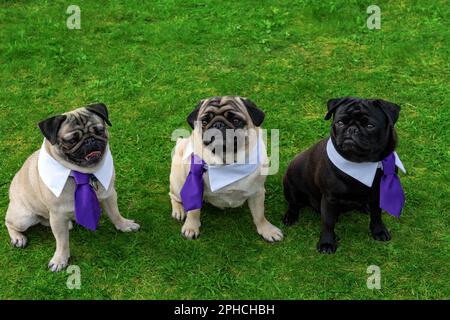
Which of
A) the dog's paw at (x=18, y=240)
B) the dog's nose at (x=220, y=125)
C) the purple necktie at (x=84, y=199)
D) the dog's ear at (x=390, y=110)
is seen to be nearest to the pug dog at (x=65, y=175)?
the purple necktie at (x=84, y=199)

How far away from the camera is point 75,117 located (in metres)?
4.45

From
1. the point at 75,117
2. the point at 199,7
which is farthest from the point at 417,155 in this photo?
the point at 199,7

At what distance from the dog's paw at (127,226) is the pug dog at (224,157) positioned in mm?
582

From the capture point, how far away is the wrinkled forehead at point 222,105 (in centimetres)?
455

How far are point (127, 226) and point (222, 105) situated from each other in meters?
1.62

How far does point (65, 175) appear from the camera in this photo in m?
4.51

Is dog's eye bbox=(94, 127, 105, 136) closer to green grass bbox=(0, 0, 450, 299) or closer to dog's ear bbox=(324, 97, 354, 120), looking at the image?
green grass bbox=(0, 0, 450, 299)

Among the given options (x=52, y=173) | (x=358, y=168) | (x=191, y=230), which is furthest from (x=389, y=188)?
(x=52, y=173)

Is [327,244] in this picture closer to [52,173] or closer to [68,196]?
[68,196]

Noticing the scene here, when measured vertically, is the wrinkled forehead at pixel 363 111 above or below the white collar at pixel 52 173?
above

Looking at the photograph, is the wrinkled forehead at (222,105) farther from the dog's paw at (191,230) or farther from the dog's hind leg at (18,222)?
the dog's hind leg at (18,222)

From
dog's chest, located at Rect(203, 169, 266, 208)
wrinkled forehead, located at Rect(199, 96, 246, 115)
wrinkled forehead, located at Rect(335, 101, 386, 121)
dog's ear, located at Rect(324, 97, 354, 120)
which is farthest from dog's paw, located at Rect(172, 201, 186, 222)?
wrinkled forehead, located at Rect(335, 101, 386, 121)

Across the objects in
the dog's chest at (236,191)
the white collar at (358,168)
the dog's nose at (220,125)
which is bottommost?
the dog's chest at (236,191)
